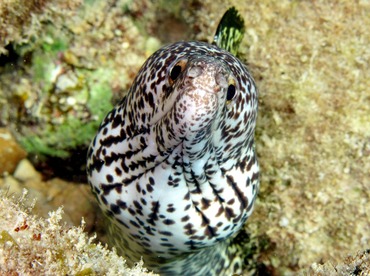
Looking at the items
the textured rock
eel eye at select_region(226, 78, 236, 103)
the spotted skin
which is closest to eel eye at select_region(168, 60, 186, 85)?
the spotted skin

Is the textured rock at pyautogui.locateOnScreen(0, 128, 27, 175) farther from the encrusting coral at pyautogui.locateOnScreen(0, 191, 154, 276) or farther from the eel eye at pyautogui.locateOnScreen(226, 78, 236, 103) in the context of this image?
the eel eye at pyautogui.locateOnScreen(226, 78, 236, 103)

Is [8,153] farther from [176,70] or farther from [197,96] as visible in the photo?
[197,96]

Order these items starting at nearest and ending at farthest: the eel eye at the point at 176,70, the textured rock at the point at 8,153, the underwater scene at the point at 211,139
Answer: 1. the eel eye at the point at 176,70
2. the underwater scene at the point at 211,139
3. the textured rock at the point at 8,153

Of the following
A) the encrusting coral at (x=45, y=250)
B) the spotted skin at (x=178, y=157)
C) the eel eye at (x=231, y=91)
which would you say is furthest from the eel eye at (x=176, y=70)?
the encrusting coral at (x=45, y=250)

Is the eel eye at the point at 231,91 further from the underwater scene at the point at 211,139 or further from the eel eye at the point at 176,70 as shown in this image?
the eel eye at the point at 176,70

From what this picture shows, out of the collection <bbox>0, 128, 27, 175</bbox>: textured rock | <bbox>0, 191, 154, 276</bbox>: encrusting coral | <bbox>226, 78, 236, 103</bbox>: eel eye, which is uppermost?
<bbox>226, 78, 236, 103</bbox>: eel eye

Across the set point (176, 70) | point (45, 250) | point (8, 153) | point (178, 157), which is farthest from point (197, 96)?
point (8, 153)
